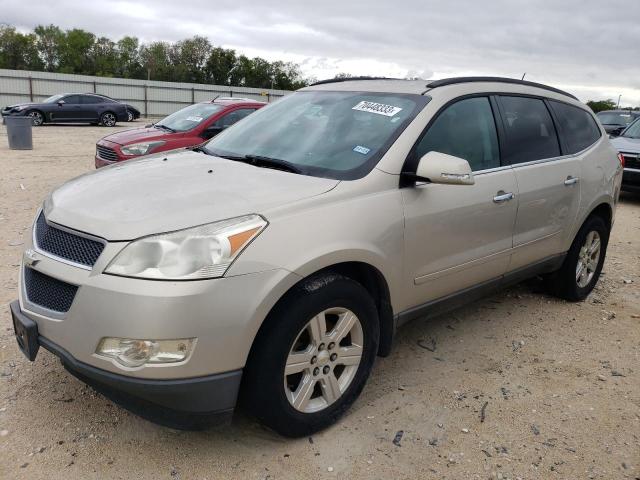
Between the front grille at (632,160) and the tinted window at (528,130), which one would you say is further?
the front grille at (632,160)

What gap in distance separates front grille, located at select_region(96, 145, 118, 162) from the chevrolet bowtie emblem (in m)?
5.94

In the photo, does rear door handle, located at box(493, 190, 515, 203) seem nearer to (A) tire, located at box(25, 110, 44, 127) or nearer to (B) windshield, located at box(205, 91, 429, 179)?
(B) windshield, located at box(205, 91, 429, 179)

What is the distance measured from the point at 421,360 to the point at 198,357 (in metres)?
1.87

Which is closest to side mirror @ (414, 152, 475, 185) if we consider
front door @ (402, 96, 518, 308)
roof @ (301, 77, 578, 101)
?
front door @ (402, 96, 518, 308)

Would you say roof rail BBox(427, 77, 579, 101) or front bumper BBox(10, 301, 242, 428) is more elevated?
roof rail BBox(427, 77, 579, 101)

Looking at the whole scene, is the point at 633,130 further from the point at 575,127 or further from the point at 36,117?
the point at 36,117

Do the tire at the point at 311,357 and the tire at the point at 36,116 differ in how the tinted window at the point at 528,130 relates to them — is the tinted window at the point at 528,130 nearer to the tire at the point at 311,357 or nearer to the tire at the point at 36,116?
the tire at the point at 311,357

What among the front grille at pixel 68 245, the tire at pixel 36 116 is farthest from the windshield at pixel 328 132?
the tire at pixel 36 116

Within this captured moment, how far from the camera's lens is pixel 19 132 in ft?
47.2

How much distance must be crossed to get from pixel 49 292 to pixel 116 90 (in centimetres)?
3573

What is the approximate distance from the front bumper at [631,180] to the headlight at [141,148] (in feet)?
26.3

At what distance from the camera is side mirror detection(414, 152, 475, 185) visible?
2908mm

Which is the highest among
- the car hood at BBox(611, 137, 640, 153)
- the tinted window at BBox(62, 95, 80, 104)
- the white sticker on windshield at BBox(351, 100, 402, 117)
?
the white sticker on windshield at BBox(351, 100, 402, 117)

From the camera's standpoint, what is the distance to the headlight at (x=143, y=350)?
2250 millimetres
